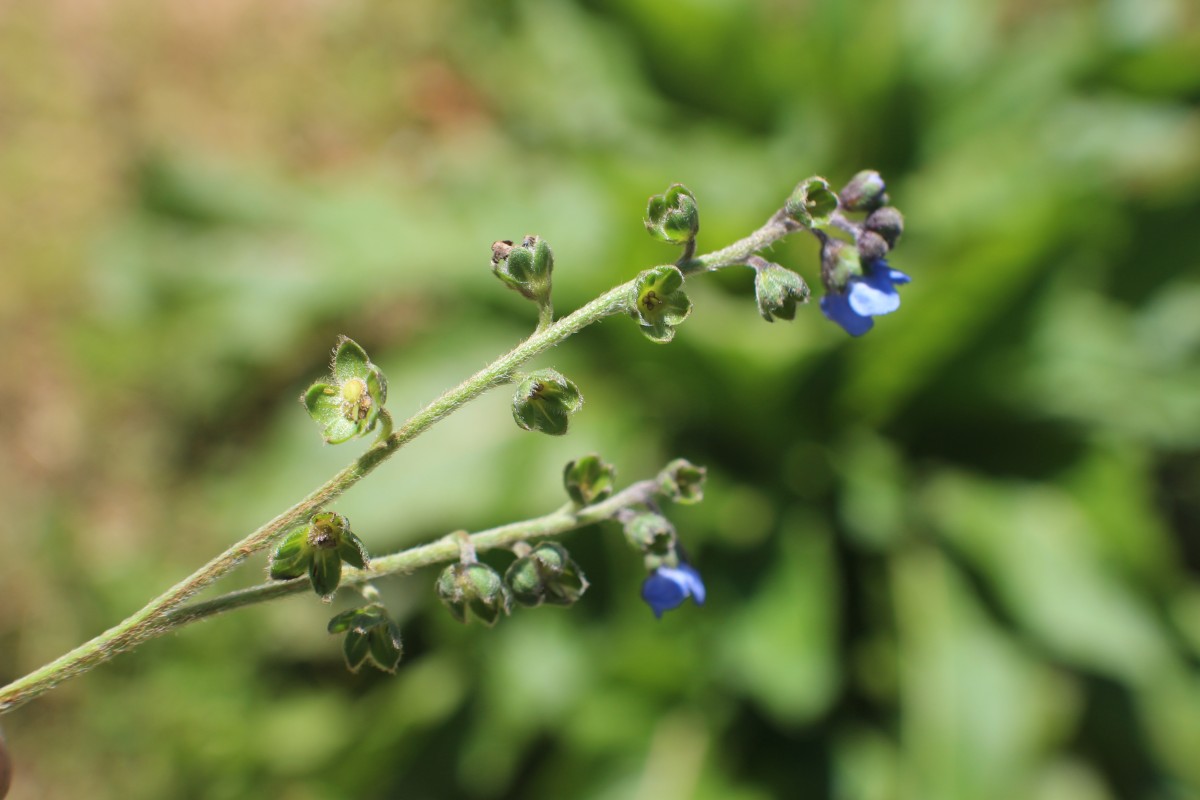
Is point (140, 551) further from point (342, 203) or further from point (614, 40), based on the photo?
point (614, 40)

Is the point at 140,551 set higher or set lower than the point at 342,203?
lower

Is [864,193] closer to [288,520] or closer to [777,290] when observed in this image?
[777,290]

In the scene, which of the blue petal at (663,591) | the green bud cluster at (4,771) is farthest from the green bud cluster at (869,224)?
the green bud cluster at (4,771)

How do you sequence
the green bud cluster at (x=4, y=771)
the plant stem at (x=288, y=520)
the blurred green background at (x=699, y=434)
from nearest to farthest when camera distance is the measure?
the plant stem at (x=288, y=520) → the green bud cluster at (x=4, y=771) → the blurred green background at (x=699, y=434)

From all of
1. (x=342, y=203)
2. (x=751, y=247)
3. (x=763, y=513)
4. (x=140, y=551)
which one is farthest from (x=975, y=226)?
(x=140, y=551)

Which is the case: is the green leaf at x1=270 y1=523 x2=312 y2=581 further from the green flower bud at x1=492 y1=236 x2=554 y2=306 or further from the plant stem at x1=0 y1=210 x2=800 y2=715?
the green flower bud at x1=492 y1=236 x2=554 y2=306

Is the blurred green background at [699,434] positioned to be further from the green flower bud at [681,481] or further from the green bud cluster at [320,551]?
the green bud cluster at [320,551]

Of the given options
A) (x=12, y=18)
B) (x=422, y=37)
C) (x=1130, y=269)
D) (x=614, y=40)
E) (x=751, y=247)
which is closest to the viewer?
(x=751, y=247)

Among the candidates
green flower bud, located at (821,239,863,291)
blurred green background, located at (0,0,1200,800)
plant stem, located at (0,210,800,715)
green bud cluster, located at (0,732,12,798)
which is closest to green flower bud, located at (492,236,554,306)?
plant stem, located at (0,210,800,715)
